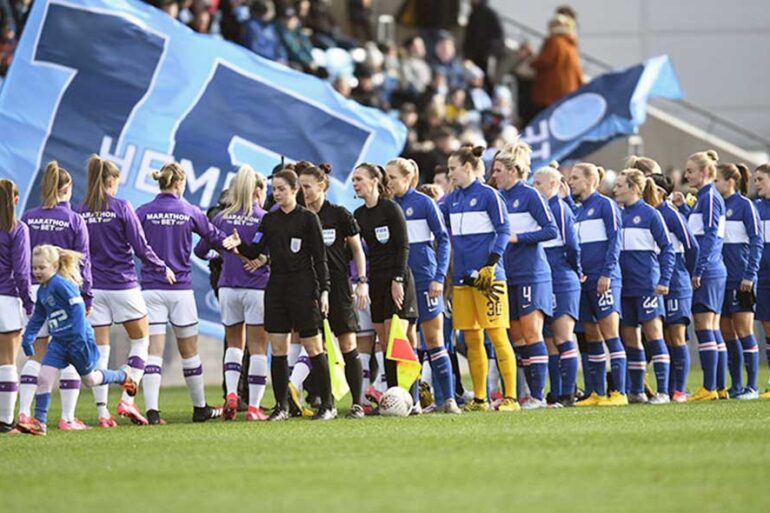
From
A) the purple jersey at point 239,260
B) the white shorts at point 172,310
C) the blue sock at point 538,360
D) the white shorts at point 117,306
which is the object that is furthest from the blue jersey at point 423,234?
the white shorts at point 117,306

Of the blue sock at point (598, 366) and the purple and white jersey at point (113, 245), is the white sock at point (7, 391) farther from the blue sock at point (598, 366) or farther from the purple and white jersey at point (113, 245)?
the blue sock at point (598, 366)

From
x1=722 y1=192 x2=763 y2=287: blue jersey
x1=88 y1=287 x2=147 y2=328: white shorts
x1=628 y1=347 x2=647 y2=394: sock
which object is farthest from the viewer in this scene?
x1=722 y1=192 x2=763 y2=287: blue jersey

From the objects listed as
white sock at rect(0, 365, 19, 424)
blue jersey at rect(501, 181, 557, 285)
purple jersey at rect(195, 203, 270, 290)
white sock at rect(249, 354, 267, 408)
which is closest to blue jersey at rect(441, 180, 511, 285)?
blue jersey at rect(501, 181, 557, 285)

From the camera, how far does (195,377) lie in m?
14.1

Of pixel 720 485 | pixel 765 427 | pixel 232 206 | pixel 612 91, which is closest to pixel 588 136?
pixel 612 91

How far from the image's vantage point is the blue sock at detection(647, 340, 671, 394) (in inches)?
603

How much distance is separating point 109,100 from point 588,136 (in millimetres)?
6308

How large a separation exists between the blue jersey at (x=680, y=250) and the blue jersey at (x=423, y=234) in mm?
2366

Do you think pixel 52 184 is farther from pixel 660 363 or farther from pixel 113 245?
pixel 660 363

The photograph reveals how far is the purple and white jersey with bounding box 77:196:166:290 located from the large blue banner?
388cm

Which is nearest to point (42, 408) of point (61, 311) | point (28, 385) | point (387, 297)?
point (28, 385)

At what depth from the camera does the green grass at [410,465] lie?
8.34m

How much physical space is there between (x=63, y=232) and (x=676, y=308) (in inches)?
224

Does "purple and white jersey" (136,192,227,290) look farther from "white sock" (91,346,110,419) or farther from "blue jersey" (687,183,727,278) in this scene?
"blue jersey" (687,183,727,278)
